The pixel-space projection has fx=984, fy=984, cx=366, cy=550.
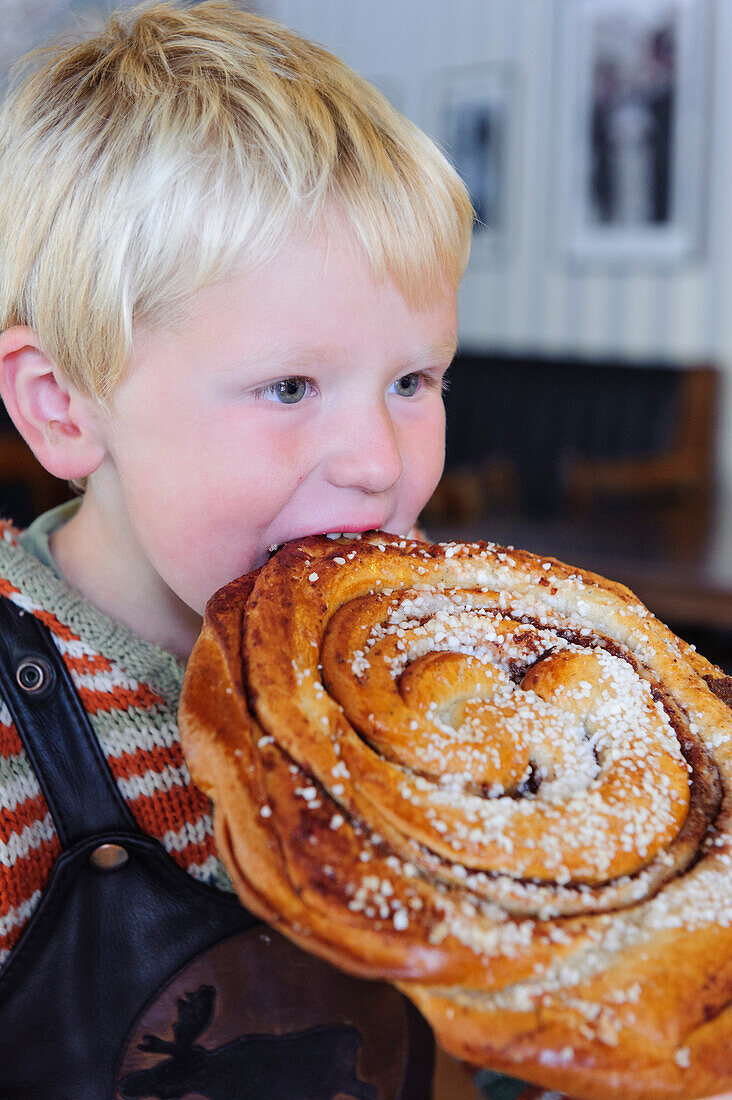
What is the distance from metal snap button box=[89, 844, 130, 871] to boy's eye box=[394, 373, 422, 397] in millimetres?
549

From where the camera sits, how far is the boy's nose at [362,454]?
94 cm

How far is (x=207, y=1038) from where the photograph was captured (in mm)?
864

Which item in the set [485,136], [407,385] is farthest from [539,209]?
[407,385]

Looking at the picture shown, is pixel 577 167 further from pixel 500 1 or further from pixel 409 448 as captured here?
pixel 409 448

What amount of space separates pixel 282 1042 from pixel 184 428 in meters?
0.56

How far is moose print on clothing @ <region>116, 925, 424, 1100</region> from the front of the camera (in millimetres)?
827

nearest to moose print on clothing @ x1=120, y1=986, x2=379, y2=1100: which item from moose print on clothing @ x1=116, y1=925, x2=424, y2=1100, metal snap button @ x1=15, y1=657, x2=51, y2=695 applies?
moose print on clothing @ x1=116, y1=925, x2=424, y2=1100

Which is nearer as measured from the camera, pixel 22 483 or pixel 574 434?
pixel 22 483

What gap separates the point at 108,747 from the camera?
104cm

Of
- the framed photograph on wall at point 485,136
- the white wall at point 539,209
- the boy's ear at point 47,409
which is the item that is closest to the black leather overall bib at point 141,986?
the boy's ear at point 47,409

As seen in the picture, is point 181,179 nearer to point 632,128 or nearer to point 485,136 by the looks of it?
point 632,128

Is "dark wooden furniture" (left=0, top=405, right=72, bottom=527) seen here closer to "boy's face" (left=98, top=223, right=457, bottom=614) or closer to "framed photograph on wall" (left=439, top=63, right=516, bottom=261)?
"framed photograph on wall" (left=439, top=63, right=516, bottom=261)

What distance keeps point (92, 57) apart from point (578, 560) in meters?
1.92

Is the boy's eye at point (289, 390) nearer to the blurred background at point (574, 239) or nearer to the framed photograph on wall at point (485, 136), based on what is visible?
the blurred background at point (574, 239)
